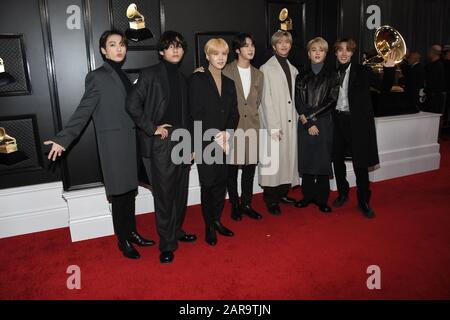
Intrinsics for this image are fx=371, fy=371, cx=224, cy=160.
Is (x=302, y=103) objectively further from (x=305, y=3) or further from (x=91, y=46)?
(x=91, y=46)

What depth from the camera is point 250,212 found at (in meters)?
3.59

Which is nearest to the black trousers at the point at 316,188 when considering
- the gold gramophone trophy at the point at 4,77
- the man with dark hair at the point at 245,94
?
the man with dark hair at the point at 245,94

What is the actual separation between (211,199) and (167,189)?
17.3 inches

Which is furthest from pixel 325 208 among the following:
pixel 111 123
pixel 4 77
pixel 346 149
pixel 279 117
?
pixel 4 77

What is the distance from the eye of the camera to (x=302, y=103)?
3.46m

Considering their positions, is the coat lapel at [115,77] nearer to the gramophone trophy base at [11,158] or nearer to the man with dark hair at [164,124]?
the man with dark hair at [164,124]

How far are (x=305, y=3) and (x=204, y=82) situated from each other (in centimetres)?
221

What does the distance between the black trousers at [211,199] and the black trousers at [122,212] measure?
56 cm

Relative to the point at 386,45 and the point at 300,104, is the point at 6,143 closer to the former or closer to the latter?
the point at 300,104

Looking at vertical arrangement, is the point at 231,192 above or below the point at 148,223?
above

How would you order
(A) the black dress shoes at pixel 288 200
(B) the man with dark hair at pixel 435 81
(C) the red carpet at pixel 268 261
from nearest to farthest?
(C) the red carpet at pixel 268 261
(A) the black dress shoes at pixel 288 200
(B) the man with dark hair at pixel 435 81

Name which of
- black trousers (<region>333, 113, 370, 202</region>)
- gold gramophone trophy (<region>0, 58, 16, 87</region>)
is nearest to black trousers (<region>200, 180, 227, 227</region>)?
black trousers (<region>333, 113, 370, 202</region>)

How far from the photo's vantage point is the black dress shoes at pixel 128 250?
9.35 feet
